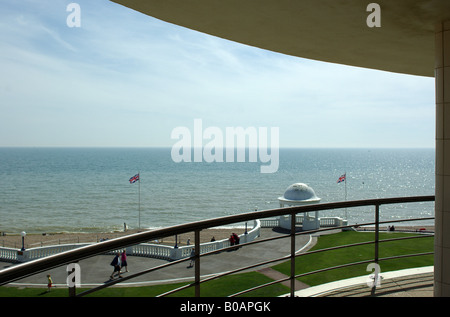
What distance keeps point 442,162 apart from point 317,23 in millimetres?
1827

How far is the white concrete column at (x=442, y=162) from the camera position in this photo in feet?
11.9

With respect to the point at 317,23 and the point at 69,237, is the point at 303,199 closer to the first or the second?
the point at 69,237

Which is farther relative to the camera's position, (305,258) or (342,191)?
(342,191)

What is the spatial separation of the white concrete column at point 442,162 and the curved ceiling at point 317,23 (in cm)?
24

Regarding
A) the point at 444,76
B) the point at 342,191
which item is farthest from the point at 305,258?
the point at 342,191

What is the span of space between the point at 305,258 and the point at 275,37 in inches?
750

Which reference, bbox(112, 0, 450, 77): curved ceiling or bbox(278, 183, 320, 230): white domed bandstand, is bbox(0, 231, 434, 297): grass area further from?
bbox(112, 0, 450, 77): curved ceiling

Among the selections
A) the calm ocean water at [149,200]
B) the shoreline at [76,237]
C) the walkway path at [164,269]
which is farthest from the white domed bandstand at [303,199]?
the calm ocean water at [149,200]

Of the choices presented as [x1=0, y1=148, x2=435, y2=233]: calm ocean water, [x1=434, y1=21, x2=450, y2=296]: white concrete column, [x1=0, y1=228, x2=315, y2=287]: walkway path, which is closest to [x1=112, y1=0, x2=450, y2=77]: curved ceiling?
[x1=434, y1=21, x2=450, y2=296]: white concrete column

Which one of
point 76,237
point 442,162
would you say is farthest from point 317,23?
point 76,237

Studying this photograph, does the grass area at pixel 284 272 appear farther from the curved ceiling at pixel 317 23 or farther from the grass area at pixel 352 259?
the curved ceiling at pixel 317 23

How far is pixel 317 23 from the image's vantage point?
11.3 ft
